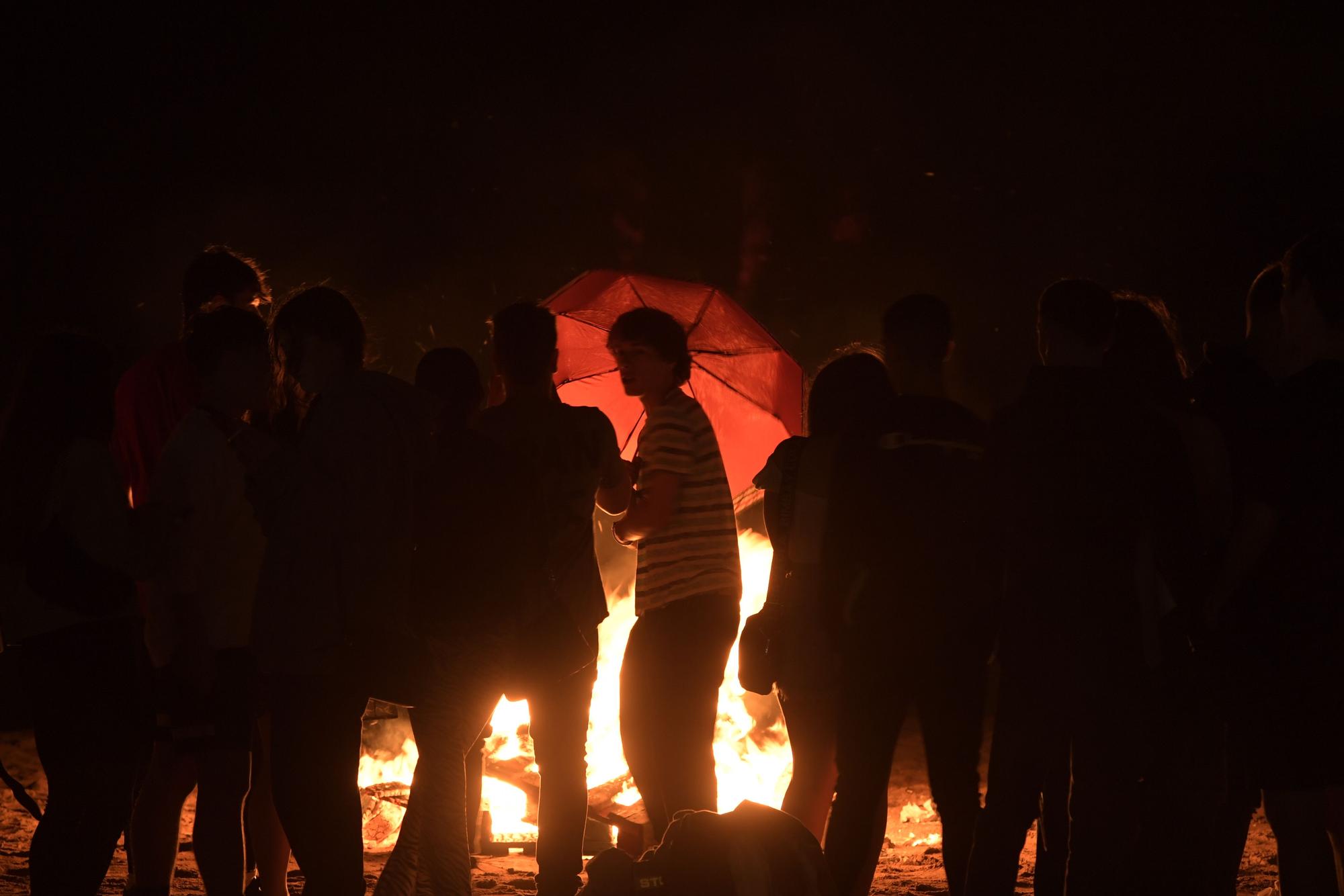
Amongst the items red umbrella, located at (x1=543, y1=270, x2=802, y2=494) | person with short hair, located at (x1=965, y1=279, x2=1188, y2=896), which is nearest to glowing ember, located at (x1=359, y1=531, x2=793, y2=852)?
red umbrella, located at (x1=543, y1=270, x2=802, y2=494)

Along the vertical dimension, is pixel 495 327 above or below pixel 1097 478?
above

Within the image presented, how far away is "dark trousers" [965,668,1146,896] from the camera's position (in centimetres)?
348

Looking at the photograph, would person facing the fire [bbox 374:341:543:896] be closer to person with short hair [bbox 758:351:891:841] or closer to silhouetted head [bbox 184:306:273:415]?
silhouetted head [bbox 184:306:273:415]

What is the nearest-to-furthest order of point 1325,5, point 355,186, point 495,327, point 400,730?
point 495,327 → point 400,730 → point 355,186 → point 1325,5

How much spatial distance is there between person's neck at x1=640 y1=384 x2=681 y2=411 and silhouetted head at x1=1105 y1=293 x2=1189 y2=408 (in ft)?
4.86

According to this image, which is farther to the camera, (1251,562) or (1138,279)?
(1138,279)

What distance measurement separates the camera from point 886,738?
390 centimetres

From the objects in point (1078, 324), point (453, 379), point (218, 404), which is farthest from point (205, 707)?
point (1078, 324)

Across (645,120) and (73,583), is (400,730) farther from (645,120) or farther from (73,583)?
(645,120)

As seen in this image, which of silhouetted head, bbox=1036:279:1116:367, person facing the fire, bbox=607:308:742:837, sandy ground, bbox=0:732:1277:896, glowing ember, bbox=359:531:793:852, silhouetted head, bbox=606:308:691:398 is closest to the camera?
silhouetted head, bbox=1036:279:1116:367

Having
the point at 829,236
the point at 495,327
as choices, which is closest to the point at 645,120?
the point at 829,236

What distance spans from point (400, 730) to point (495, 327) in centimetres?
397

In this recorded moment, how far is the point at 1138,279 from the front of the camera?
671 inches

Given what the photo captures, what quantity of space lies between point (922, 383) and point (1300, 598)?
1269mm
